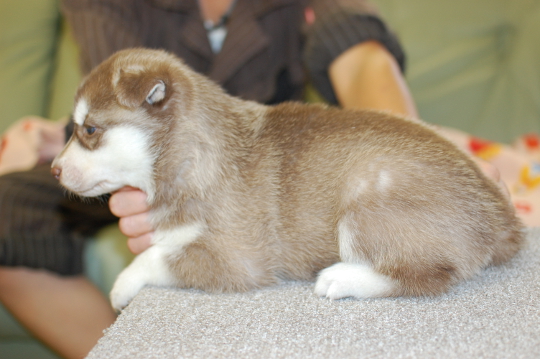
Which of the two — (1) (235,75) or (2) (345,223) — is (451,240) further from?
(1) (235,75)

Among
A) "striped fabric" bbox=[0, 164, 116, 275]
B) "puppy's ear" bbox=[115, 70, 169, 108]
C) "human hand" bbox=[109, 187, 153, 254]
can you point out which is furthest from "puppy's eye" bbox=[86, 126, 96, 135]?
"striped fabric" bbox=[0, 164, 116, 275]

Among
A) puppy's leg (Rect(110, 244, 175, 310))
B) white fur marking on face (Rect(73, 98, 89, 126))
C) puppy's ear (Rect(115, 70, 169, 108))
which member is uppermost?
puppy's ear (Rect(115, 70, 169, 108))

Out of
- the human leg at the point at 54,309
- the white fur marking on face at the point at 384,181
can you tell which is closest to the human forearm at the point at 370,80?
the white fur marking on face at the point at 384,181

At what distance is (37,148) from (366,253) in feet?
7.76

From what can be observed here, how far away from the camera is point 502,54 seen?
128 inches

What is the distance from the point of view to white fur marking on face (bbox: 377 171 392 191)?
52.9 inches

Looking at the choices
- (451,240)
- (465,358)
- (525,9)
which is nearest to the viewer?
(465,358)

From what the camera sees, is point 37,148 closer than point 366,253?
No

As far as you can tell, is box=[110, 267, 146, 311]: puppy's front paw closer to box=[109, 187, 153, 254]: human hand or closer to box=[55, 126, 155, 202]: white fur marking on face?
box=[109, 187, 153, 254]: human hand

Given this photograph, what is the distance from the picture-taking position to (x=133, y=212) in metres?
1.68

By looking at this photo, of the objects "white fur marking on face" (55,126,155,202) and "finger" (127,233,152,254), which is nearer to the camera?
"white fur marking on face" (55,126,155,202)

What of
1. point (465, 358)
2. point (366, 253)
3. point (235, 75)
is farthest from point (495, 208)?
point (235, 75)

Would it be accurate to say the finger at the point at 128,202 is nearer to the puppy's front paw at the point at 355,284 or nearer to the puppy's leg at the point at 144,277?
the puppy's leg at the point at 144,277

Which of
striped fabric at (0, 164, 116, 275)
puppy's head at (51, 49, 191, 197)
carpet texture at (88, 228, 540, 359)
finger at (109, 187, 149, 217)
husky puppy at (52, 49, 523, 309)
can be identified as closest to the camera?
carpet texture at (88, 228, 540, 359)
